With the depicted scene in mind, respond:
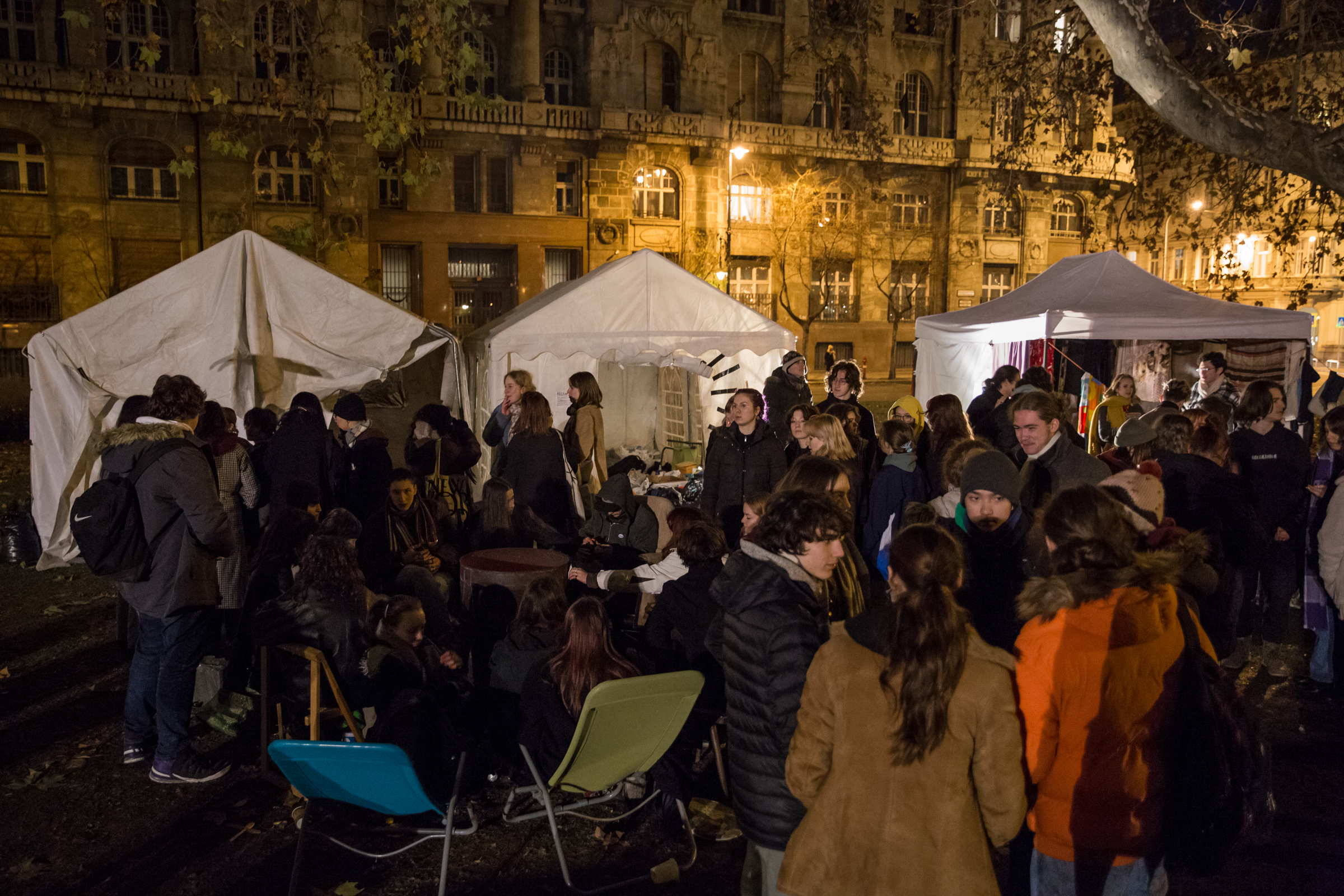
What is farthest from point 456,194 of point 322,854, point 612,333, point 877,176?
point 322,854

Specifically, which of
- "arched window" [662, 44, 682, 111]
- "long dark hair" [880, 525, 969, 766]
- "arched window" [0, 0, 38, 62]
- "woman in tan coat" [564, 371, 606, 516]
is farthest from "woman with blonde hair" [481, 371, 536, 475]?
"arched window" [662, 44, 682, 111]

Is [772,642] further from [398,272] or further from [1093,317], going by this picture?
[398,272]

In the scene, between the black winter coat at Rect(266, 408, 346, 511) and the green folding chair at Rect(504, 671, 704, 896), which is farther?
the black winter coat at Rect(266, 408, 346, 511)

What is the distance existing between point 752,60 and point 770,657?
33.0m

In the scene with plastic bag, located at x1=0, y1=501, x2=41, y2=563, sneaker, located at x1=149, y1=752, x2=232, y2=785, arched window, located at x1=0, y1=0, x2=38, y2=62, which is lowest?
sneaker, located at x1=149, y1=752, x2=232, y2=785

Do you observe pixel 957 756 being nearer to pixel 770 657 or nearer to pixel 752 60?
pixel 770 657

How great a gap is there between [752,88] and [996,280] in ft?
39.7

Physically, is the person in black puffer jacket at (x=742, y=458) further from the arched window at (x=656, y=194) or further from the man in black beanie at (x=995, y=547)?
the arched window at (x=656, y=194)

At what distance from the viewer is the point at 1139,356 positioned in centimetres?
1451

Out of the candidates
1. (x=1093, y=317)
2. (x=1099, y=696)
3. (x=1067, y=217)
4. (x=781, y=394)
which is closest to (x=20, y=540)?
(x=781, y=394)

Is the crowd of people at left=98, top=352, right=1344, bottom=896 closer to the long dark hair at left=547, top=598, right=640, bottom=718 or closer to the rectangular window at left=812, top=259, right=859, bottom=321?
the long dark hair at left=547, top=598, right=640, bottom=718

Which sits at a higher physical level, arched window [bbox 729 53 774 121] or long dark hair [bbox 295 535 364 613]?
arched window [bbox 729 53 774 121]

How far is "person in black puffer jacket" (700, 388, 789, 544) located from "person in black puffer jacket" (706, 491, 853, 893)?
3737 millimetres

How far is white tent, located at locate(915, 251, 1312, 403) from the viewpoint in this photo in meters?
9.60
